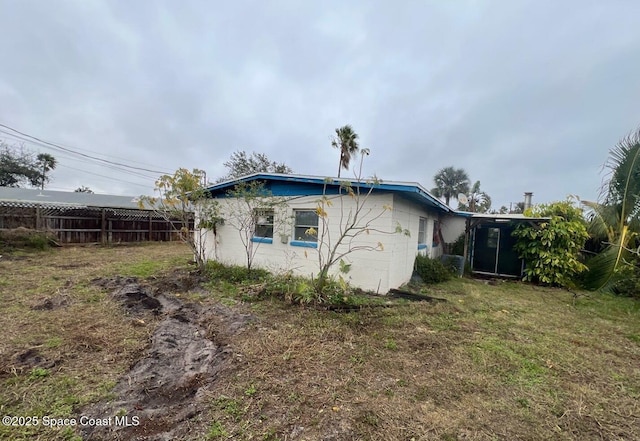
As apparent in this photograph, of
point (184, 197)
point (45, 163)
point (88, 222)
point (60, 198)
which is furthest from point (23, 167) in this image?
point (184, 197)

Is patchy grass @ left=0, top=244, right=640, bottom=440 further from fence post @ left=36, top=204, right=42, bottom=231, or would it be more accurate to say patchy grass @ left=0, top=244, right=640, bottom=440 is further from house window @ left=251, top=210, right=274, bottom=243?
fence post @ left=36, top=204, right=42, bottom=231

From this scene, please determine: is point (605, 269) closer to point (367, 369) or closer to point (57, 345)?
point (367, 369)

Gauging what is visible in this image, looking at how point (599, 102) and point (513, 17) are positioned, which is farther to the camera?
point (599, 102)

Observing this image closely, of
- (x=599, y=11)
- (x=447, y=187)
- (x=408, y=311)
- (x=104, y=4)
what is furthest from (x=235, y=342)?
(x=447, y=187)

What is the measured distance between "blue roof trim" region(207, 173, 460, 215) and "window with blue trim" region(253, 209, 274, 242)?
663mm

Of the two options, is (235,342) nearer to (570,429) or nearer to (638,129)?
(570,429)

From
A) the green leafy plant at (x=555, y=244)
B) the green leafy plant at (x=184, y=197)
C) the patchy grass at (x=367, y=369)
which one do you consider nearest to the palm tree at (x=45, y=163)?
the green leafy plant at (x=184, y=197)

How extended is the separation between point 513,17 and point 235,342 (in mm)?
11393

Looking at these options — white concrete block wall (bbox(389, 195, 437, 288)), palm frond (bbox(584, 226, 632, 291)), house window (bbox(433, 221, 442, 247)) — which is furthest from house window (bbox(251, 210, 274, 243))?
house window (bbox(433, 221, 442, 247))

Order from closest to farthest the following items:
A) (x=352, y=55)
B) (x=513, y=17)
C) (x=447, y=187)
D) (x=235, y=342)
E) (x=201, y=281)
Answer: (x=235, y=342) → (x=201, y=281) → (x=513, y=17) → (x=352, y=55) → (x=447, y=187)

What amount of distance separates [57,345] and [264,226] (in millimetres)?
5201

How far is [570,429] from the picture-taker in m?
2.30

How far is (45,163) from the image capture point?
28.3m

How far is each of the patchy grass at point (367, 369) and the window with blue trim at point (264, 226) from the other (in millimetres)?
2627
